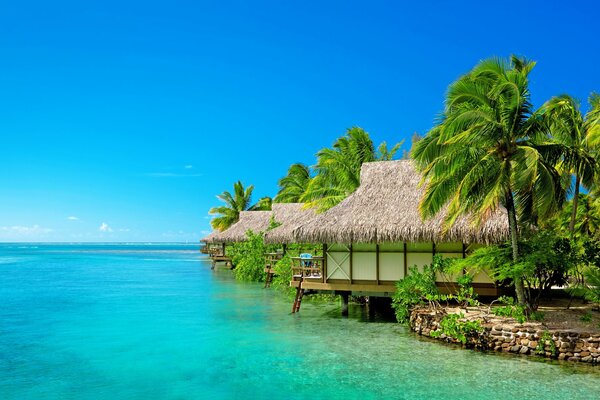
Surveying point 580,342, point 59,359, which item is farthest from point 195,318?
point 580,342

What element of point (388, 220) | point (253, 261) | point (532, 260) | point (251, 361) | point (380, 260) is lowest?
point (251, 361)

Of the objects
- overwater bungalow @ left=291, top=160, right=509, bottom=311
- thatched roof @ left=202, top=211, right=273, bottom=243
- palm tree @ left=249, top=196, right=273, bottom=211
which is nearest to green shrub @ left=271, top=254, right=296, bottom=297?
overwater bungalow @ left=291, top=160, right=509, bottom=311

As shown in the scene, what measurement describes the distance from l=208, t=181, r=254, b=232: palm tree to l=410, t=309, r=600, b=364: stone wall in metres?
34.1

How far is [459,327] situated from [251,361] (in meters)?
4.19

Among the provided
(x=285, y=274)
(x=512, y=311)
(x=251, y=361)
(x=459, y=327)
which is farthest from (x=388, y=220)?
(x=285, y=274)

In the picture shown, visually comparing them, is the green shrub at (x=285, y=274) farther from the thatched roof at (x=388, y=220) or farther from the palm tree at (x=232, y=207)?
the palm tree at (x=232, y=207)

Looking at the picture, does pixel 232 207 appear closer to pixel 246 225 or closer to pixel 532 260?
pixel 246 225

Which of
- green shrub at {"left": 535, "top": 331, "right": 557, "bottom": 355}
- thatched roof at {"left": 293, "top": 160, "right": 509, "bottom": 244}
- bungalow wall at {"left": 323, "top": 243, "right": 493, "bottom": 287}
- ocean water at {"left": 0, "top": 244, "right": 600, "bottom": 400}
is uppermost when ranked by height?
thatched roof at {"left": 293, "top": 160, "right": 509, "bottom": 244}

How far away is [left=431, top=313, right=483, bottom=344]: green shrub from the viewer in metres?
10.6

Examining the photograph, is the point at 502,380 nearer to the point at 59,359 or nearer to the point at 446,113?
the point at 446,113

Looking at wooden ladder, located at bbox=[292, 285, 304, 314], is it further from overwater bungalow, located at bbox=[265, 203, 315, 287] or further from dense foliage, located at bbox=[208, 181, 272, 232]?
dense foliage, located at bbox=[208, 181, 272, 232]

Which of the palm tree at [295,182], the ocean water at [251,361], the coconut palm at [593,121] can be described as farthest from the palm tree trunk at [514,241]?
the palm tree at [295,182]

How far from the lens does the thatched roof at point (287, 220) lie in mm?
17166

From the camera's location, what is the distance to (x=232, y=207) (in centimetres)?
4459
